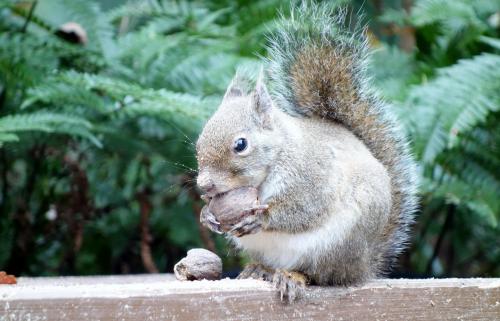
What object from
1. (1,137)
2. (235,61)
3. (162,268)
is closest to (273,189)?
(1,137)

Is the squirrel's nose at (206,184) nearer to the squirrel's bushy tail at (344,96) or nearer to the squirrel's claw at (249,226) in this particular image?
the squirrel's claw at (249,226)

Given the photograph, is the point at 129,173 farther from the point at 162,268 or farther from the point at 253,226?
the point at 253,226

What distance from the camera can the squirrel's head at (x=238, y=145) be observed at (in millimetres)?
1643

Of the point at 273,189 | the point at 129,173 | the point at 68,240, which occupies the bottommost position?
the point at 68,240

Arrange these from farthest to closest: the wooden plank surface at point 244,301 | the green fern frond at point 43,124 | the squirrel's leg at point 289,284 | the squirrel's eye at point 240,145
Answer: the green fern frond at point 43,124
the squirrel's eye at point 240,145
the squirrel's leg at point 289,284
the wooden plank surface at point 244,301

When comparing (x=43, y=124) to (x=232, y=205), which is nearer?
(x=232, y=205)

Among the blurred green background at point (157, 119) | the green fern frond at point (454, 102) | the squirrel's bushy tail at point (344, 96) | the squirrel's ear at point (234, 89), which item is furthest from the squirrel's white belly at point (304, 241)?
the green fern frond at point (454, 102)

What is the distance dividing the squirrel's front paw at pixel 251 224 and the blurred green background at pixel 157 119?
0.57 m

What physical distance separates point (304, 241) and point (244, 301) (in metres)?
0.22

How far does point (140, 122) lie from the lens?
289 centimetres

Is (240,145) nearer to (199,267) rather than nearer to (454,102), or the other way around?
(199,267)

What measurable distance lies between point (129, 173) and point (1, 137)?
94 cm

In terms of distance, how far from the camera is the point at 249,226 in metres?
1.60

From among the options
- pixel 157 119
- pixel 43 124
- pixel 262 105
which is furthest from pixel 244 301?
pixel 157 119
